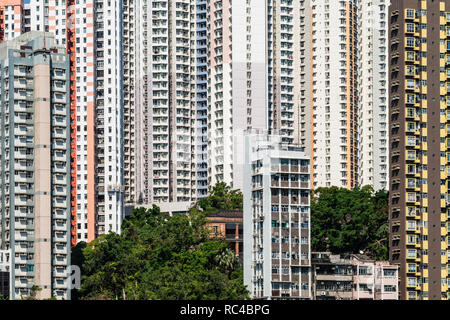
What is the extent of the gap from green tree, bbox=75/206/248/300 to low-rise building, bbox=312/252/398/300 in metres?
12.2

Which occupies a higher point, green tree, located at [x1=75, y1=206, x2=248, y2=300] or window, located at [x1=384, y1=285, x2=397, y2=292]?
green tree, located at [x1=75, y1=206, x2=248, y2=300]

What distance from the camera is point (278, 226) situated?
508 feet

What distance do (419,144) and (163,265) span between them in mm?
44318

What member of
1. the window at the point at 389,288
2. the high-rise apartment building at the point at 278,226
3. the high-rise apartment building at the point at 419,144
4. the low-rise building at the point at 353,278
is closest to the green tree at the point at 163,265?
the high-rise apartment building at the point at 278,226

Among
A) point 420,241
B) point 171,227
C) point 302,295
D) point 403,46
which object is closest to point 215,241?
point 171,227

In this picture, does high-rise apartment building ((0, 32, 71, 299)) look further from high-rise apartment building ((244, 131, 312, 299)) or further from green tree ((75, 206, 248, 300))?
high-rise apartment building ((244, 131, 312, 299))

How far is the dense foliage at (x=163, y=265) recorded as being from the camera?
141 metres

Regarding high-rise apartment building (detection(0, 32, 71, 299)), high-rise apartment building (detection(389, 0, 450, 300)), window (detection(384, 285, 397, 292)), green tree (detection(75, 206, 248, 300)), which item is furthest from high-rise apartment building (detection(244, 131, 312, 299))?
high-rise apartment building (detection(0, 32, 71, 299))

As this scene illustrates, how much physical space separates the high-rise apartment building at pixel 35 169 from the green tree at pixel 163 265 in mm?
6444

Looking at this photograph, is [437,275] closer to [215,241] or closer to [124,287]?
[215,241]

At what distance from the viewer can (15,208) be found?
555ft

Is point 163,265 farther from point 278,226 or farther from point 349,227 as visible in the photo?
point 349,227

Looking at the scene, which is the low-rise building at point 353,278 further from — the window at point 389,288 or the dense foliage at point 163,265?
the dense foliage at point 163,265

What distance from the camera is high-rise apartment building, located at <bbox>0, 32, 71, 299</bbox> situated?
16738cm
